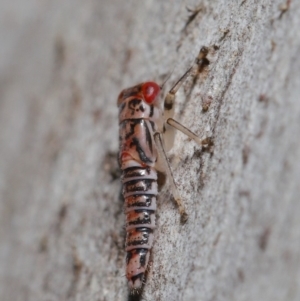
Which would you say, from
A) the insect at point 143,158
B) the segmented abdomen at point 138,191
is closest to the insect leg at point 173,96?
the insect at point 143,158

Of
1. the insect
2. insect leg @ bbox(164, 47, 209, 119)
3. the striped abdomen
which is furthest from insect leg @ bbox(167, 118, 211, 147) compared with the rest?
the striped abdomen

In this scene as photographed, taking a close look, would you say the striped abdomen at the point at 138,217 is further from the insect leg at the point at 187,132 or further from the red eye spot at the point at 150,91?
the red eye spot at the point at 150,91

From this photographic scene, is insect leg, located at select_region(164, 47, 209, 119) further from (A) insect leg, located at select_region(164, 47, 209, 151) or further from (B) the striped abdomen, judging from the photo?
(B) the striped abdomen

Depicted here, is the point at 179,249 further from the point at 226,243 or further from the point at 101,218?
the point at 101,218

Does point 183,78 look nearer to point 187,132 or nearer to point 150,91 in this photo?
point 150,91

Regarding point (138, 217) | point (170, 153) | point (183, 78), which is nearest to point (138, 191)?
point (138, 217)

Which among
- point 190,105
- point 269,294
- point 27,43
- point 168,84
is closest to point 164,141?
point 190,105
